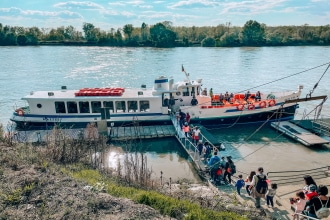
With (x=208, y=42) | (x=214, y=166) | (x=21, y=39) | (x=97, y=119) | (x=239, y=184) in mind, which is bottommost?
(x=97, y=119)

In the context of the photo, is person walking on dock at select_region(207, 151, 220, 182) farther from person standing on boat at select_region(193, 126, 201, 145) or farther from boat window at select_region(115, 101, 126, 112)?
boat window at select_region(115, 101, 126, 112)

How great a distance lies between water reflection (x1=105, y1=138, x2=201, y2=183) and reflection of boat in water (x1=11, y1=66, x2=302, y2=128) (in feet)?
6.86

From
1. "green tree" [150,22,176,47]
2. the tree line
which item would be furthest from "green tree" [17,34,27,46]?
"green tree" [150,22,176,47]

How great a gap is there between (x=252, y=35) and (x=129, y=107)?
73523 mm

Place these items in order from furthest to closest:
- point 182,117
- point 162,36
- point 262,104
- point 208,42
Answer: point 208,42
point 162,36
point 262,104
point 182,117

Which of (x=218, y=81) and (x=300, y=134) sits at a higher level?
(x=218, y=81)

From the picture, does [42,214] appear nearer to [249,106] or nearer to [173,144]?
[173,144]

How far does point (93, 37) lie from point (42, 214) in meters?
97.6

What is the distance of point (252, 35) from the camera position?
83.8m

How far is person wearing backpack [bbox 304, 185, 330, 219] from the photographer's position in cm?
718

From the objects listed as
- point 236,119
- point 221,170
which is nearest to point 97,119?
point 236,119

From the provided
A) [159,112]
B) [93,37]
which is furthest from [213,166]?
[93,37]

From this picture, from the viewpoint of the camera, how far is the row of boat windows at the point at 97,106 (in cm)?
1930

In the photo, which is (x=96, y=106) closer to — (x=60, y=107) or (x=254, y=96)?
(x=60, y=107)
